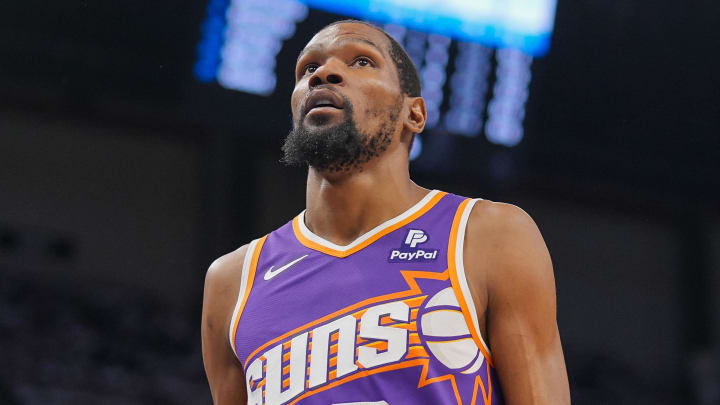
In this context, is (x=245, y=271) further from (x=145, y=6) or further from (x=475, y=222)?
(x=145, y=6)

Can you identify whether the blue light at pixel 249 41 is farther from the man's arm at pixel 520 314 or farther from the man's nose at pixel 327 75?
the man's arm at pixel 520 314

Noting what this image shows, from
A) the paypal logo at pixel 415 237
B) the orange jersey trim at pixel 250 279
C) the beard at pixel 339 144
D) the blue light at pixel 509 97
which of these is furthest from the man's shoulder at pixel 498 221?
the blue light at pixel 509 97

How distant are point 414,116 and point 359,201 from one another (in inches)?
11.2

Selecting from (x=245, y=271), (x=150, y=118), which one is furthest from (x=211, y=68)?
(x=245, y=271)

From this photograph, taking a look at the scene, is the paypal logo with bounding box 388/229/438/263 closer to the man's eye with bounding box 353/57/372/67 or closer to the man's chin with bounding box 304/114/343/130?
the man's chin with bounding box 304/114/343/130

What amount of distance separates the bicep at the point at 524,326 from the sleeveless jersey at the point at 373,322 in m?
0.05

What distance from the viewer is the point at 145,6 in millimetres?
6809

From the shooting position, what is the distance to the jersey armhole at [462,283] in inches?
75.5

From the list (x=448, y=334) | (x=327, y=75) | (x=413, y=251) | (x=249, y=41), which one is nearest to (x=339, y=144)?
(x=327, y=75)

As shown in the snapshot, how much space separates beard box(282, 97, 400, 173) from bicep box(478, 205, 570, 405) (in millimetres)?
395

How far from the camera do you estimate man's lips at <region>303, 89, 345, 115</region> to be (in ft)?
7.00

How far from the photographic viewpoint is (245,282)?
2.22m

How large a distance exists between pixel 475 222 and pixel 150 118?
23.5ft

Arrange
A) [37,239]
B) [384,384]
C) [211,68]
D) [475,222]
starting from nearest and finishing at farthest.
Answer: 1. [384,384]
2. [475,222]
3. [211,68]
4. [37,239]
